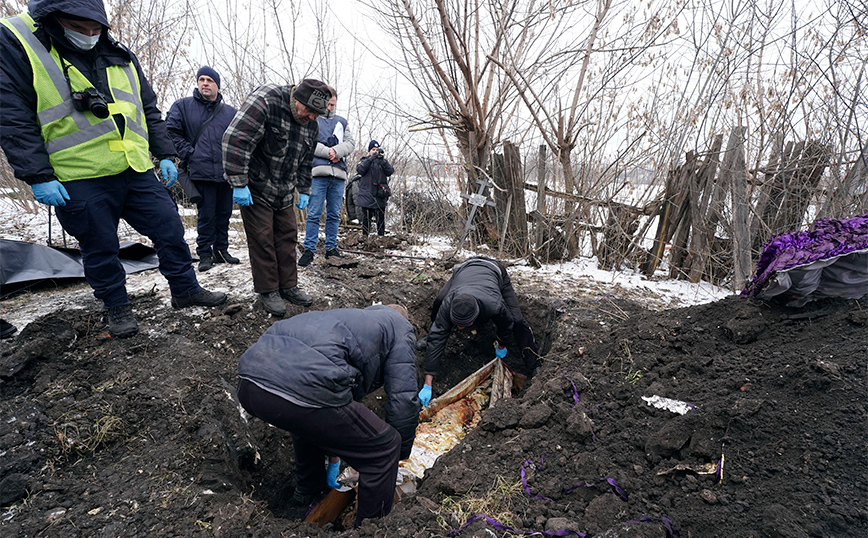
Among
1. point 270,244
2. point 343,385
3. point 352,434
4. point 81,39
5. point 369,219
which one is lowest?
point 352,434

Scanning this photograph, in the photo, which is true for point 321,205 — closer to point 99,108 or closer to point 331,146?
point 331,146

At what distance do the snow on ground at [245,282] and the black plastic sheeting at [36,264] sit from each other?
0.33ft

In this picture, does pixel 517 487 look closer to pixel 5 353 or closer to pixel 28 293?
→ pixel 5 353

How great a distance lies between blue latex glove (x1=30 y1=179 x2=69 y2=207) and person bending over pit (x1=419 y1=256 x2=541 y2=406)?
8.40ft

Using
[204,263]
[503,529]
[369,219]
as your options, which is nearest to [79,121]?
[204,263]

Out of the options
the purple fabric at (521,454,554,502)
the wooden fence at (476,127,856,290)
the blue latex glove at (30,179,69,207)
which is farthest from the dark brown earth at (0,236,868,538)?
the wooden fence at (476,127,856,290)

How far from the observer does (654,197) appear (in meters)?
5.65

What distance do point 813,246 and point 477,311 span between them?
2.10 meters

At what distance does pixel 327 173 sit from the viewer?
15.3ft

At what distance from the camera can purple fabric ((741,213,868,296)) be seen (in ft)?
Result: 7.56

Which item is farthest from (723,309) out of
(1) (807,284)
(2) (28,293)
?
(2) (28,293)

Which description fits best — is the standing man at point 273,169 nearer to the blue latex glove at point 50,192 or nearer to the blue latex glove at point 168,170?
the blue latex glove at point 168,170

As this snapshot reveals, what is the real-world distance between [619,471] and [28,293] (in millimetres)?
4749

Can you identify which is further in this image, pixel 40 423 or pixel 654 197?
pixel 654 197
